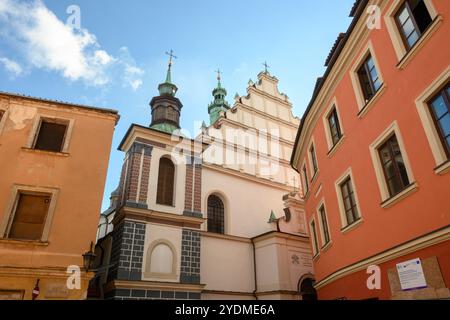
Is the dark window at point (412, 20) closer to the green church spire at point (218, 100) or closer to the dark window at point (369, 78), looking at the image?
the dark window at point (369, 78)

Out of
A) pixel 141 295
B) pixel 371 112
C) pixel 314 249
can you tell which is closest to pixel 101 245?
pixel 141 295

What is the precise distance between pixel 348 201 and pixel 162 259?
27.9 feet

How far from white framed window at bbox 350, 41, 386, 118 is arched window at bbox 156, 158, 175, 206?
10209 mm

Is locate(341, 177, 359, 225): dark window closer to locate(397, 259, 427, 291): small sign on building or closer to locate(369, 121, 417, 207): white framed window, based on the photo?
locate(369, 121, 417, 207): white framed window

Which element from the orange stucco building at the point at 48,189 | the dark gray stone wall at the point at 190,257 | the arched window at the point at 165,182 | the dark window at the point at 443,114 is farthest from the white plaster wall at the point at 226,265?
the dark window at the point at 443,114

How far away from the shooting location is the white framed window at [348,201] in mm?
9352

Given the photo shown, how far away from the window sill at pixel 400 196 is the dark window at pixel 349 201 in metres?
1.71

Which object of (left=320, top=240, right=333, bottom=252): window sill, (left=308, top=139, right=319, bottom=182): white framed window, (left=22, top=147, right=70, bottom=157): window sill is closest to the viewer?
(left=320, top=240, right=333, bottom=252): window sill

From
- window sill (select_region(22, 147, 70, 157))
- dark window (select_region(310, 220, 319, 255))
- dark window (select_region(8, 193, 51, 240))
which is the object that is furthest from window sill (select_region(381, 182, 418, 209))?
window sill (select_region(22, 147, 70, 157))

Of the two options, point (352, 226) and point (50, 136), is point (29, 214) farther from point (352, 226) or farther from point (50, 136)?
point (352, 226)

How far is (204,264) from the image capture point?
16.9 metres

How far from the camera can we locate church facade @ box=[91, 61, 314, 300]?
14.5 meters
